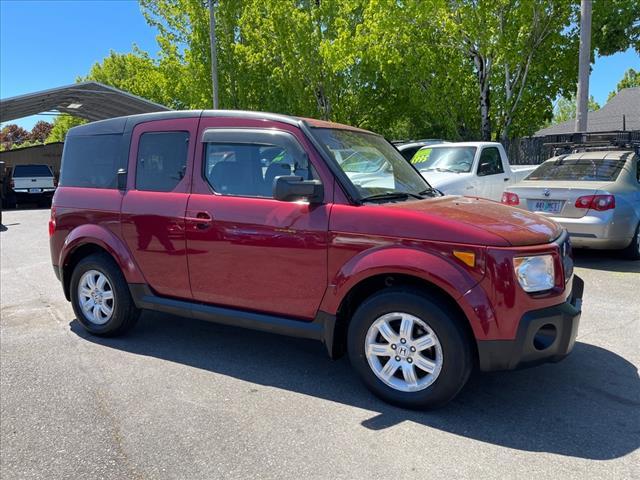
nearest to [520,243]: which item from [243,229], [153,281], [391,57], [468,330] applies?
[468,330]

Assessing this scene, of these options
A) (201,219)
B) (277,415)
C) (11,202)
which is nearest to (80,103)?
(11,202)

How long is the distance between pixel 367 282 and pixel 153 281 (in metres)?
2.01

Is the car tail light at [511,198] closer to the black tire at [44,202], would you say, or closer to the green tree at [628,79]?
the black tire at [44,202]

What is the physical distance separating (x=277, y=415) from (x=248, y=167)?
1.85m

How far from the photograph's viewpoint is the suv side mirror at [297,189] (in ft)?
12.0

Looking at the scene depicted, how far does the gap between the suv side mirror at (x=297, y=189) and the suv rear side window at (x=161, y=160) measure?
1.16m

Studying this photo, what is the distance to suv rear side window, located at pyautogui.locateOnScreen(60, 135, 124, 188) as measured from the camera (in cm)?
501

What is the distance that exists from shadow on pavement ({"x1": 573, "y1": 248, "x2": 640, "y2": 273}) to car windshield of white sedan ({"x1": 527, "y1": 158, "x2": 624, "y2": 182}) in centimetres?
121

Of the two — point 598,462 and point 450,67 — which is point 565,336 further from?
point 450,67

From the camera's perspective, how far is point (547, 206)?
7727 millimetres

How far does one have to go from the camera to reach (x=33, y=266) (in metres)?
9.05

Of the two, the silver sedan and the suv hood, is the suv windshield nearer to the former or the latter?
the suv hood

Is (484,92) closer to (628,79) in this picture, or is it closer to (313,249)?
(313,249)

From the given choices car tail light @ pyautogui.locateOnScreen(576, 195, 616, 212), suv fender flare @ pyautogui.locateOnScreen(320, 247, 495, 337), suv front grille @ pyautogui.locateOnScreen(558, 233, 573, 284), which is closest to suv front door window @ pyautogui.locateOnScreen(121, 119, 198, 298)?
suv fender flare @ pyautogui.locateOnScreen(320, 247, 495, 337)
